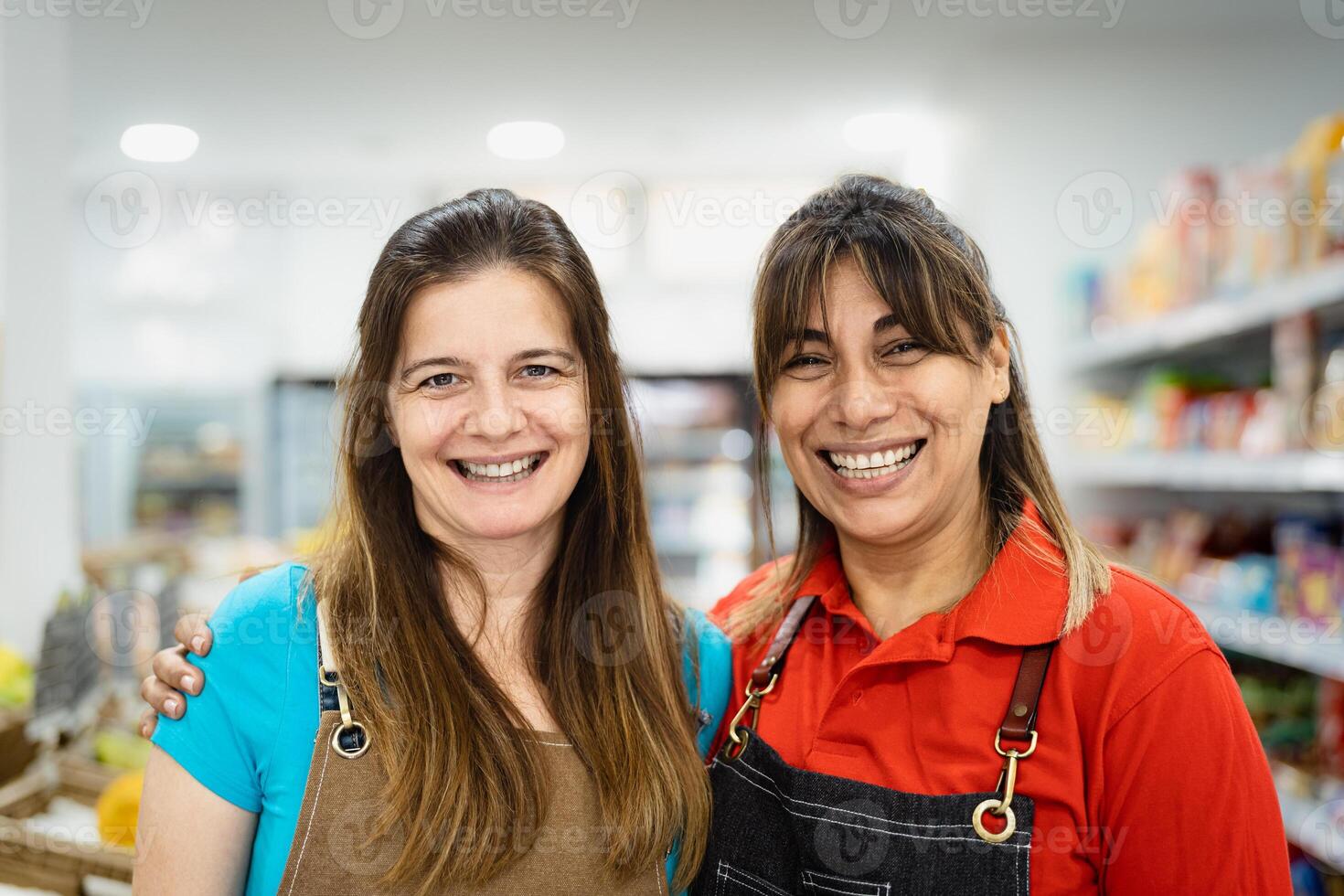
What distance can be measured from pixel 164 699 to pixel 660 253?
5.89 meters

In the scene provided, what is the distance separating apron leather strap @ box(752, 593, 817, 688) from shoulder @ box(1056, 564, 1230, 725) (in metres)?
0.43

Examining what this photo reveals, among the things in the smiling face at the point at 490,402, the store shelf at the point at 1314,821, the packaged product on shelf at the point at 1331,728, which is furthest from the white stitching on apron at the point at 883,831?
the packaged product on shelf at the point at 1331,728

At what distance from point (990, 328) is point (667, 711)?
29.7 inches

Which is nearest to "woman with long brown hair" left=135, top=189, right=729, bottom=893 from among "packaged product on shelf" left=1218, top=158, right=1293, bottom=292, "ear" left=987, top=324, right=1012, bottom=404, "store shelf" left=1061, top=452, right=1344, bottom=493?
"ear" left=987, top=324, right=1012, bottom=404

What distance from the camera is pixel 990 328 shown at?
1537 millimetres

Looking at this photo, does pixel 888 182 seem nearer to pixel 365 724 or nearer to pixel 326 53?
pixel 365 724

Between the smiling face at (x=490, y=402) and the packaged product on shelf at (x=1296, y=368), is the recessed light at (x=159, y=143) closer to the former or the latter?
the smiling face at (x=490, y=402)

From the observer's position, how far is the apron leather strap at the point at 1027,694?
1339mm

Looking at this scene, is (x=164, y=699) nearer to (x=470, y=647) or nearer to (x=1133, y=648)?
(x=470, y=647)

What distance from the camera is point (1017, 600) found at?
1.44m

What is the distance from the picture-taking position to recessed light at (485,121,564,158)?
18.2ft

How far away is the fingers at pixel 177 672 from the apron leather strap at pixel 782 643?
808mm

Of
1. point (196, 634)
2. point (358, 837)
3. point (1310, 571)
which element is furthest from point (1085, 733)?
point (1310, 571)

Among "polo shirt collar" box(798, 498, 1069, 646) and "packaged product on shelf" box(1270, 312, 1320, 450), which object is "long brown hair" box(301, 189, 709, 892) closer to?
"polo shirt collar" box(798, 498, 1069, 646)
